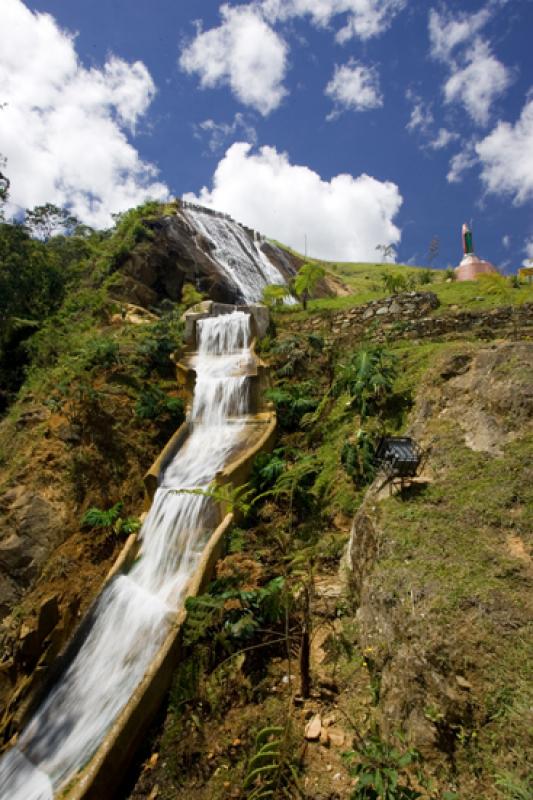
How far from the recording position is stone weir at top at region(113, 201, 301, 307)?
74.9 ft

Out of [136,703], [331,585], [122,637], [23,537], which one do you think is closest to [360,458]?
[331,585]

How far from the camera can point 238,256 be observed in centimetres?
2906

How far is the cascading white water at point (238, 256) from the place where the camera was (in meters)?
26.7

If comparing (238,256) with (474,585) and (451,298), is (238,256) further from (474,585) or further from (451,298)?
(474,585)

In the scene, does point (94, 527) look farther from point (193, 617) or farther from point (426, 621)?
point (426, 621)

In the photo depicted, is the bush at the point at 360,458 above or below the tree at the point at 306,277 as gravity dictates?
below

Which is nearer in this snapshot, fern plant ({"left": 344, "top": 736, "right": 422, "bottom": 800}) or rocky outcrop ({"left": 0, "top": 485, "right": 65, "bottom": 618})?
fern plant ({"left": 344, "top": 736, "right": 422, "bottom": 800})

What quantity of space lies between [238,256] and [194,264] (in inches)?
217

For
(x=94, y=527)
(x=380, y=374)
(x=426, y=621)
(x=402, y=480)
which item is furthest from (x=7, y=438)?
(x=426, y=621)

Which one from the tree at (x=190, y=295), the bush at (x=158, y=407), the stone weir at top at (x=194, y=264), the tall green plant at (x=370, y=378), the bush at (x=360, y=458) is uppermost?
the stone weir at top at (x=194, y=264)

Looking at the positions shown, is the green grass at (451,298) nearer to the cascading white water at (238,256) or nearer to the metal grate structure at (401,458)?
the metal grate structure at (401,458)

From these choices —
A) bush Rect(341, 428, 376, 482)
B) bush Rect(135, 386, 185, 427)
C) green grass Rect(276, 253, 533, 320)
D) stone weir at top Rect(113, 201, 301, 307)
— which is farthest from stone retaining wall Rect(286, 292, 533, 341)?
stone weir at top Rect(113, 201, 301, 307)

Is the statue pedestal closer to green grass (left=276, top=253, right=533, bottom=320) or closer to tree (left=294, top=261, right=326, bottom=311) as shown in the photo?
green grass (left=276, top=253, right=533, bottom=320)

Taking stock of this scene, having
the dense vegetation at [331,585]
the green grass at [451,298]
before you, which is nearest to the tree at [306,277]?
the green grass at [451,298]
